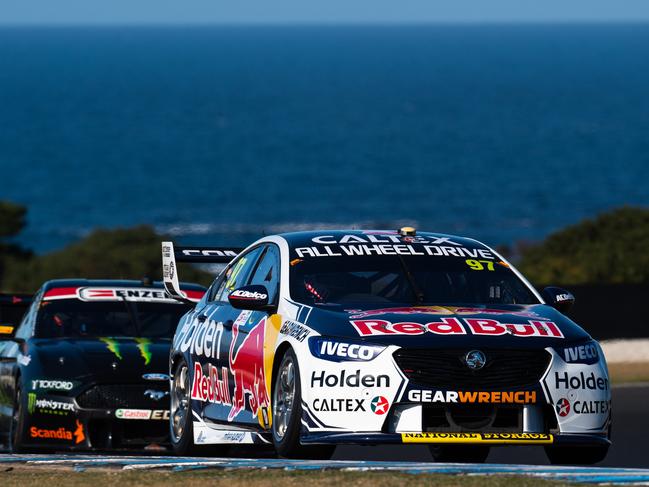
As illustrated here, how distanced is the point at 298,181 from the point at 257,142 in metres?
32.4

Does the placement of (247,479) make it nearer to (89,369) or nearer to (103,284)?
(89,369)

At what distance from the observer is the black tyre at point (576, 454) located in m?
9.86

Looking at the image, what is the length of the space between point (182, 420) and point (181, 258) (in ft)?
5.02

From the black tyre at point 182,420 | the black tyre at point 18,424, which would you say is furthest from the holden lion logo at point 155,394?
the black tyre at point 18,424

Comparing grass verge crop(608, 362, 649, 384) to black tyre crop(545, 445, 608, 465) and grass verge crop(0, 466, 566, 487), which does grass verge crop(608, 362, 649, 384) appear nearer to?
black tyre crop(545, 445, 608, 465)

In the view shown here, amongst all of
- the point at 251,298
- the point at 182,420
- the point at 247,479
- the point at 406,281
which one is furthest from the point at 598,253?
the point at 247,479

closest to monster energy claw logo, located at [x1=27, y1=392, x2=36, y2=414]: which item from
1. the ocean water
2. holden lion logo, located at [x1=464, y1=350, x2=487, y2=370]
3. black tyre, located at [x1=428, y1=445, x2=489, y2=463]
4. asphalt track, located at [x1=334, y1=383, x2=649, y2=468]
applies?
asphalt track, located at [x1=334, y1=383, x2=649, y2=468]

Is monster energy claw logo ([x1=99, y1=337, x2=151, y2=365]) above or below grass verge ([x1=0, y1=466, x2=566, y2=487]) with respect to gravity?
below

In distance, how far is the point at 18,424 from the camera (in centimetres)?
1320

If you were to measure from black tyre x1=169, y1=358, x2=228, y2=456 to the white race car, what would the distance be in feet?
0.41

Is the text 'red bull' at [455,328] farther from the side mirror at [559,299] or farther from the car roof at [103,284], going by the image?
the car roof at [103,284]

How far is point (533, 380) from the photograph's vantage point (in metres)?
9.44

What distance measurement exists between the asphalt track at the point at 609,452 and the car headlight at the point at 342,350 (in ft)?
10.00

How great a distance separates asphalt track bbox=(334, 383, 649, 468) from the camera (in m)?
12.2
